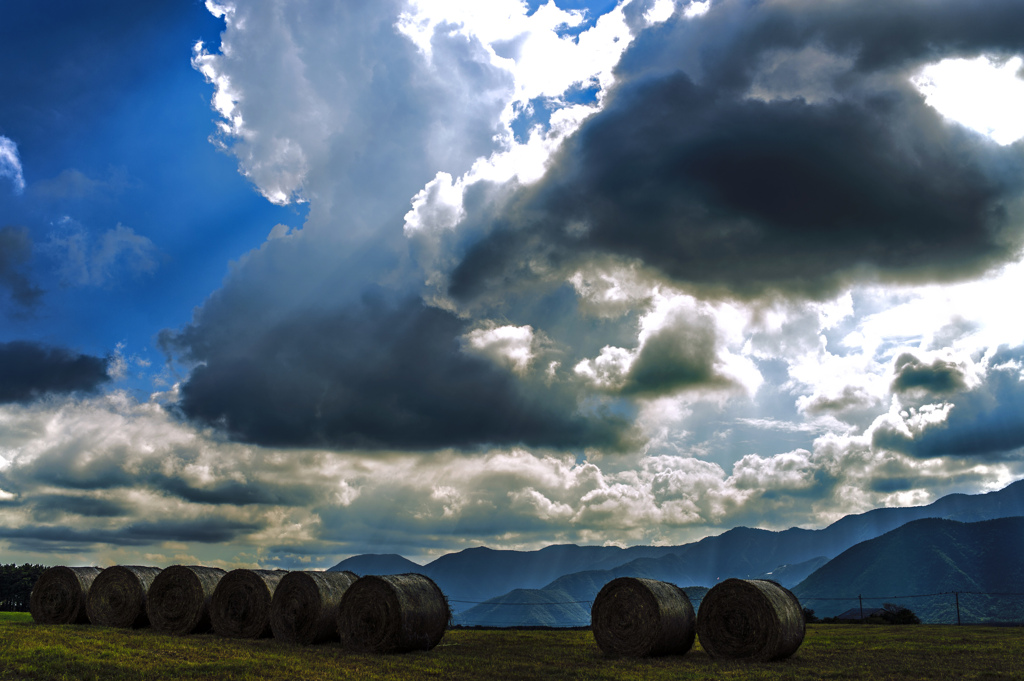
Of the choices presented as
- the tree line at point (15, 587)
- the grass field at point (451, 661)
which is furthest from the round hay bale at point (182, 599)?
the tree line at point (15, 587)

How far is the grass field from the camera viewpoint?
16.2 m

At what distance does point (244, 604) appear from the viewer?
2623cm

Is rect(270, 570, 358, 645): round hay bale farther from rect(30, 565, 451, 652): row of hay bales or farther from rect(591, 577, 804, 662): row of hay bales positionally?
rect(591, 577, 804, 662): row of hay bales

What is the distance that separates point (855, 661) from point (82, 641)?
871 inches

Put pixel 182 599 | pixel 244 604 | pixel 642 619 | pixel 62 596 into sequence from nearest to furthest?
pixel 642 619 < pixel 244 604 < pixel 182 599 < pixel 62 596

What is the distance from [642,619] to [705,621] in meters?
2.09

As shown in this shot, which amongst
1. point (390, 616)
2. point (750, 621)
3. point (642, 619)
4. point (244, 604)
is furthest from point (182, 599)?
point (750, 621)

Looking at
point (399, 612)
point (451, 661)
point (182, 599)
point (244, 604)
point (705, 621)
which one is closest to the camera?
point (451, 661)

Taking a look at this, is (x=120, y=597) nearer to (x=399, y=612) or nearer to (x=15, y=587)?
(x=399, y=612)

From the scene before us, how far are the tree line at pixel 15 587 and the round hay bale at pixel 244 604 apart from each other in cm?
6066

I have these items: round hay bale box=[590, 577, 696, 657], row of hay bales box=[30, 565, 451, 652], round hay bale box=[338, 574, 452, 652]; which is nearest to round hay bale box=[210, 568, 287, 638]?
row of hay bales box=[30, 565, 451, 652]

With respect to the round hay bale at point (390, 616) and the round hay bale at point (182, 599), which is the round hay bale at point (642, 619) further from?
the round hay bale at point (182, 599)

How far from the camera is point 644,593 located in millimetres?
23234

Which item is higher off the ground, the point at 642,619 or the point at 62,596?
the point at 62,596
